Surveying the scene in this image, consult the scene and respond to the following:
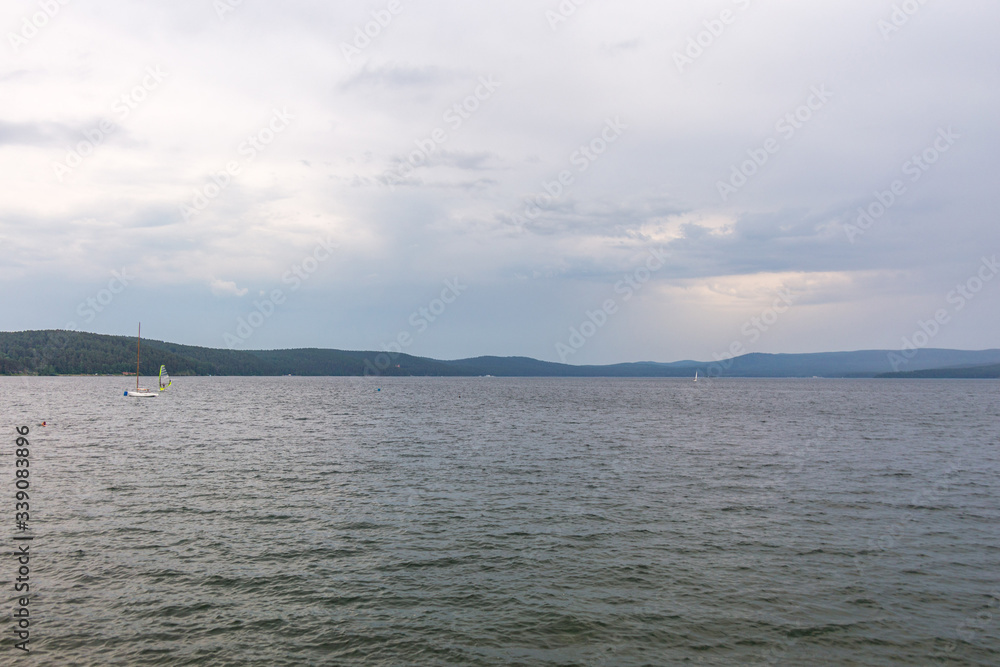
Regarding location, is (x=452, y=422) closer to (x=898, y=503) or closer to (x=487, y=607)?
(x=898, y=503)

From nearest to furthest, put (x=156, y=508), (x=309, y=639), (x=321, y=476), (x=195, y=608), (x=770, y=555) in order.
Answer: (x=309, y=639) → (x=195, y=608) → (x=770, y=555) → (x=156, y=508) → (x=321, y=476)

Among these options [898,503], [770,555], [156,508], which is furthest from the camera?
[898,503]

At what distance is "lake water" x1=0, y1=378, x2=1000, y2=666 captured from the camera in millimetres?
16000

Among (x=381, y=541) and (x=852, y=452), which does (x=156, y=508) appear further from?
(x=852, y=452)

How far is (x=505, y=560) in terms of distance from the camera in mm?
22531

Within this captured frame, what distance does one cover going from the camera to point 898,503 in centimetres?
3259

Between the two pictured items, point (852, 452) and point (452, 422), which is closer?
point (852, 452)

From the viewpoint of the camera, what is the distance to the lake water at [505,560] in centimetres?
1600

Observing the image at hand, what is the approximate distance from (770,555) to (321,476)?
2887 centimetres

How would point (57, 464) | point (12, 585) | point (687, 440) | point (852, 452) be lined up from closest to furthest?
1. point (12, 585)
2. point (57, 464)
3. point (852, 452)
4. point (687, 440)

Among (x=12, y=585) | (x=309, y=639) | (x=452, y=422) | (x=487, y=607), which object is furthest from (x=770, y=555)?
(x=452, y=422)

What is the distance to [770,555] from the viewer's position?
2327cm

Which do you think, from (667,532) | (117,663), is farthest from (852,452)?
(117,663)

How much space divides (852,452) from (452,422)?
167 ft
